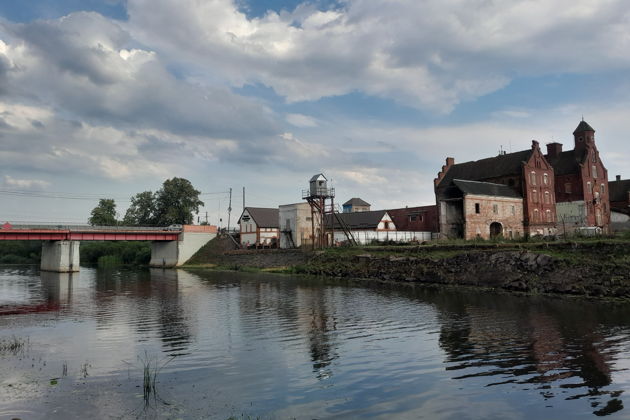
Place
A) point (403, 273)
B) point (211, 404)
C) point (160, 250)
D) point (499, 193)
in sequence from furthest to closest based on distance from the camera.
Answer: point (160, 250), point (499, 193), point (403, 273), point (211, 404)

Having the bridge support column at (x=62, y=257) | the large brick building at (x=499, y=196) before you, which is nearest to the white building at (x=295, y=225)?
the large brick building at (x=499, y=196)

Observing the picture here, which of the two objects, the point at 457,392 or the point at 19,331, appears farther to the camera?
the point at 19,331

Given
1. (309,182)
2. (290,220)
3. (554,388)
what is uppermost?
(309,182)

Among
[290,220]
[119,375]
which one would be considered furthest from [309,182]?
[119,375]

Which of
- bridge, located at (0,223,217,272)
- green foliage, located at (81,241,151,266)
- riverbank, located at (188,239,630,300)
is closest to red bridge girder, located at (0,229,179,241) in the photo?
bridge, located at (0,223,217,272)

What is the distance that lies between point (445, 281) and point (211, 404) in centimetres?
3343

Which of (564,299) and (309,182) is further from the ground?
(309,182)

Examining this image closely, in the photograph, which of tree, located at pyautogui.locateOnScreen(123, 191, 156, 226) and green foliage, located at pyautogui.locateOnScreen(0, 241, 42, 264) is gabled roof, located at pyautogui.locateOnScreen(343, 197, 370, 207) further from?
green foliage, located at pyautogui.locateOnScreen(0, 241, 42, 264)

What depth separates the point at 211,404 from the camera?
39.4 feet

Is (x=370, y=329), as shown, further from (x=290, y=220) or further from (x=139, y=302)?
(x=290, y=220)

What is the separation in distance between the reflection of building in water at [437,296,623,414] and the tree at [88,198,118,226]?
341ft

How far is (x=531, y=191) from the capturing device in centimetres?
6650

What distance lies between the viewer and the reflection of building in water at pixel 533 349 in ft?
45.3

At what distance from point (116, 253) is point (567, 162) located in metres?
86.6
